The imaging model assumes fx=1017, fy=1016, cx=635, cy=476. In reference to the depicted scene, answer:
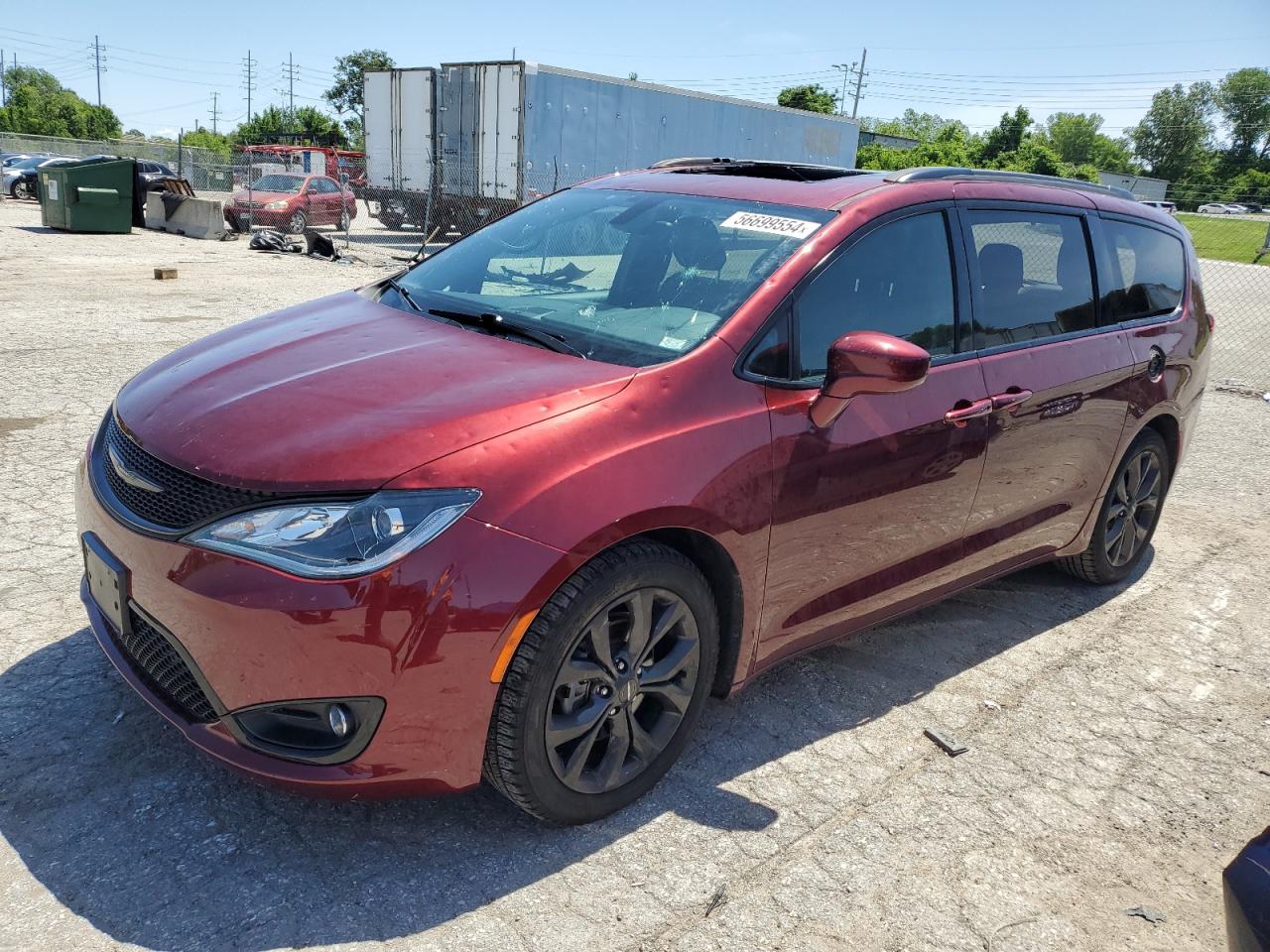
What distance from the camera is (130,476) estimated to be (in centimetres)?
268

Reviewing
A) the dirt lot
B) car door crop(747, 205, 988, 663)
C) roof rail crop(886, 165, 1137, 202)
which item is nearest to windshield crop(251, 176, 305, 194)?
the dirt lot

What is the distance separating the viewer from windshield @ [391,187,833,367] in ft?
10.1

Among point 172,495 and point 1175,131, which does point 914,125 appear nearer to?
point 1175,131

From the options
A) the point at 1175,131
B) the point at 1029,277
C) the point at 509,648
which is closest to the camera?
the point at 509,648

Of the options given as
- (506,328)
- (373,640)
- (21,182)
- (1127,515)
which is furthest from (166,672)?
(21,182)

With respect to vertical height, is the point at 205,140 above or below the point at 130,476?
above

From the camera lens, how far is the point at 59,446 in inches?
225

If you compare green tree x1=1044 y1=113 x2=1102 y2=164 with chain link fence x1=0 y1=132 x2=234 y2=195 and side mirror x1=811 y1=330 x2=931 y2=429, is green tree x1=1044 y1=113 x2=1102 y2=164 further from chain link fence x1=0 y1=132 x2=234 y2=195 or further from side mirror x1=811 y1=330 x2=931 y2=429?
side mirror x1=811 y1=330 x2=931 y2=429

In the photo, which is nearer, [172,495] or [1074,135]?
[172,495]

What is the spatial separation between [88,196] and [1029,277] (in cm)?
2046

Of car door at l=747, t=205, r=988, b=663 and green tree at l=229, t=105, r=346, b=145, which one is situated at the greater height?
green tree at l=229, t=105, r=346, b=145

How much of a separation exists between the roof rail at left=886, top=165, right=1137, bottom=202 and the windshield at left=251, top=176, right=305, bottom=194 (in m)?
21.1

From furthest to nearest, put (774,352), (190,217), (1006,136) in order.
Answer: (1006,136) < (190,217) < (774,352)

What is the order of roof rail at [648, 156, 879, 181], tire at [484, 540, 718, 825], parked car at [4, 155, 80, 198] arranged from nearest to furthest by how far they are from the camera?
tire at [484, 540, 718, 825] → roof rail at [648, 156, 879, 181] → parked car at [4, 155, 80, 198]
